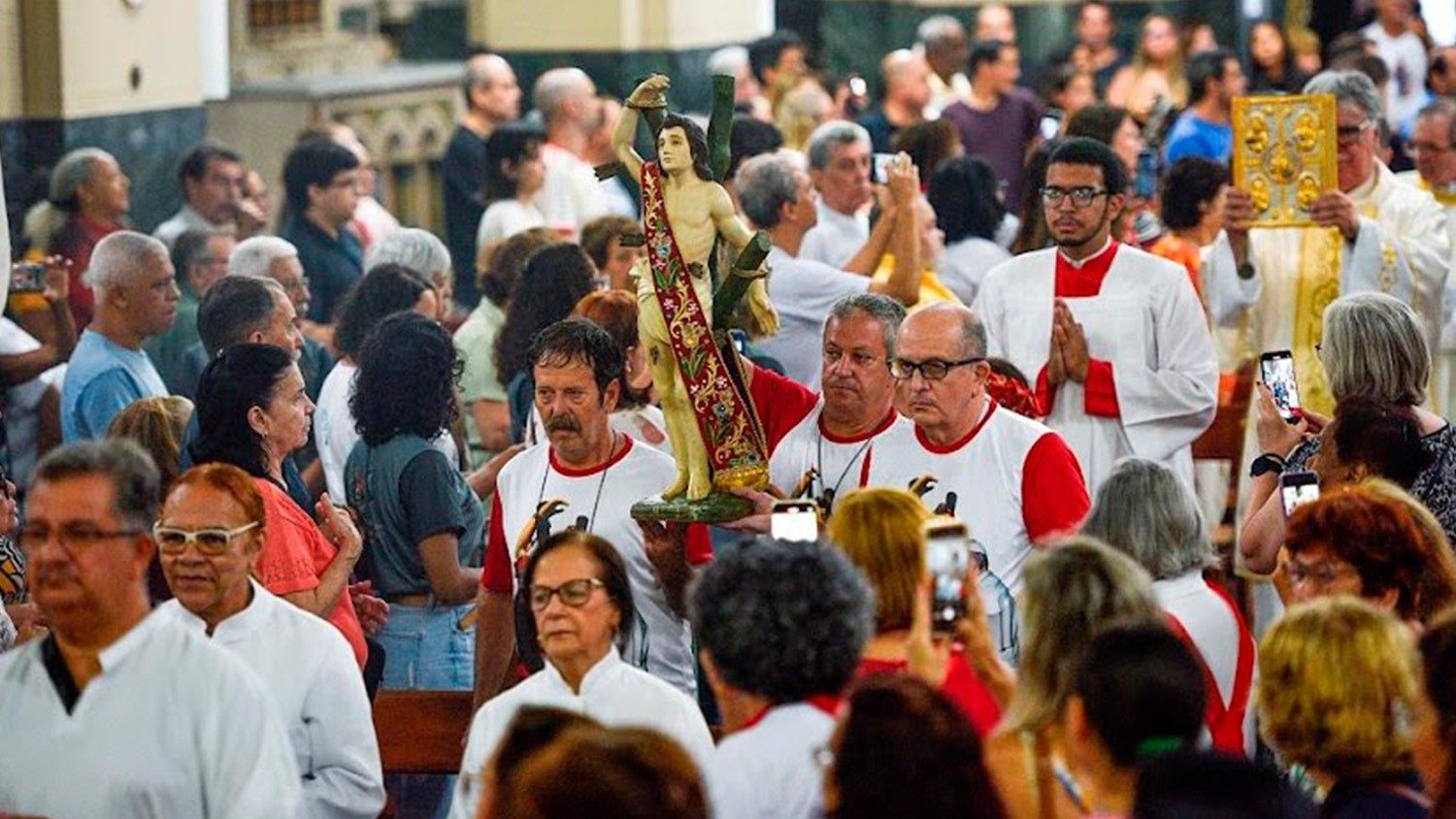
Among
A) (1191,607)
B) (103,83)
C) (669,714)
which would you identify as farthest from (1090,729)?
(103,83)

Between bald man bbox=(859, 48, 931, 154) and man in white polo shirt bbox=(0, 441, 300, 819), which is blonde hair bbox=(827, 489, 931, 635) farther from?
bald man bbox=(859, 48, 931, 154)

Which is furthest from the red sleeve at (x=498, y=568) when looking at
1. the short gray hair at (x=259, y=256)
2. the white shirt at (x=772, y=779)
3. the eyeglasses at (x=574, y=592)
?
the short gray hair at (x=259, y=256)

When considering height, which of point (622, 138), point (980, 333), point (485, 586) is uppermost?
point (622, 138)

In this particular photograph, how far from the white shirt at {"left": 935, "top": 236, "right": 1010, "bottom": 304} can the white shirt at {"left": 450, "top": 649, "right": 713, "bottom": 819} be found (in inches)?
201

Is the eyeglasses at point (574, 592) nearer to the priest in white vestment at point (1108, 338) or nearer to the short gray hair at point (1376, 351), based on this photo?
the short gray hair at point (1376, 351)

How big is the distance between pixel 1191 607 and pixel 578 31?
1187cm

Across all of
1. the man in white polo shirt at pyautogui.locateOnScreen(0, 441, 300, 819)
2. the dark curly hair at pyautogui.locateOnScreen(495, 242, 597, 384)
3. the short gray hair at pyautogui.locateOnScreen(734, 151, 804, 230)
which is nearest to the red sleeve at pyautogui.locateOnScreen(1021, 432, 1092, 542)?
the dark curly hair at pyautogui.locateOnScreen(495, 242, 597, 384)

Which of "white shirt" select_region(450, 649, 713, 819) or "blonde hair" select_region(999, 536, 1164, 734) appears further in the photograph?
"white shirt" select_region(450, 649, 713, 819)

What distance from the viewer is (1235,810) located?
3982mm

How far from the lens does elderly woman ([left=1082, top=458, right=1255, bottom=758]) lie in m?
6.02

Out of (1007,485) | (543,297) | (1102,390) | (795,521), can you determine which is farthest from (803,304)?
(795,521)

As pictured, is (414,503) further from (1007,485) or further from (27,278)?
(27,278)

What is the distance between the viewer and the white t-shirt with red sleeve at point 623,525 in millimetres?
6715

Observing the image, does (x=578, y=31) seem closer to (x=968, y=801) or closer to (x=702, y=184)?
(x=702, y=184)
